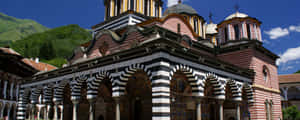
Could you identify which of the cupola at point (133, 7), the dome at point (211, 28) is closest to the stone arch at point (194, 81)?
the cupola at point (133, 7)

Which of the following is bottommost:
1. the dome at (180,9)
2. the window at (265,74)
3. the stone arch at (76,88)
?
the stone arch at (76,88)

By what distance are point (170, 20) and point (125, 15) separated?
4.23 metres

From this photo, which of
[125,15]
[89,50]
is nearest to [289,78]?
[125,15]

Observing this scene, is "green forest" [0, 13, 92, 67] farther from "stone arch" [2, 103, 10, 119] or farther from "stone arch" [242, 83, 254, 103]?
"stone arch" [242, 83, 254, 103]

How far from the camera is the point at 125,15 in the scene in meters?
21.3

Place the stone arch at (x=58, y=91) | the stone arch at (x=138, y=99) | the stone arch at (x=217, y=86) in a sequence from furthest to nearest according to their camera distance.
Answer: the stone arch at (x=58, y=91), the stone arch at (x=138, y=99), the stone arch at (x=217, y=86)

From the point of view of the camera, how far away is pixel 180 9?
27422 mm

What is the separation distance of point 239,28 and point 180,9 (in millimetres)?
7128

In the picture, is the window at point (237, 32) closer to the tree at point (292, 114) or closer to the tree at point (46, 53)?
the tree at point (292, 114)

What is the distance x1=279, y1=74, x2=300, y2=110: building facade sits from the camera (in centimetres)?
4091

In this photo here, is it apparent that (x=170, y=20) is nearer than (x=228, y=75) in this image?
No

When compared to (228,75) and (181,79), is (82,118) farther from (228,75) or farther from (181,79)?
(228,75)

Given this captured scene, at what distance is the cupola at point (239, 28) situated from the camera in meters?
23.0

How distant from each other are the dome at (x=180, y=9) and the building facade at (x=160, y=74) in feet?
1.02
